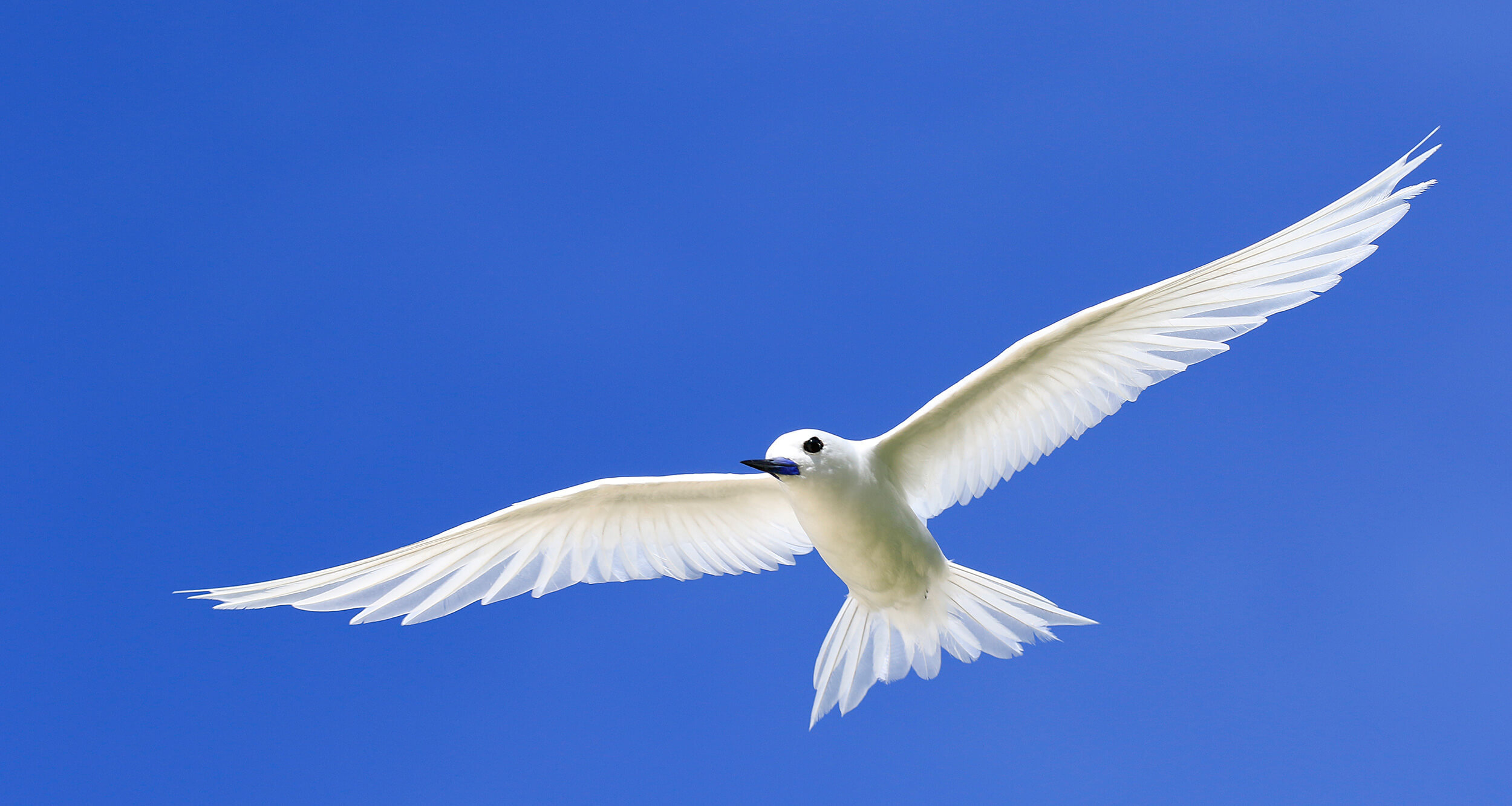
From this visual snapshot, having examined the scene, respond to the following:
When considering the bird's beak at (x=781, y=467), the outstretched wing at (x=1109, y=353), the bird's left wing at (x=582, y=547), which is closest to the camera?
the outstretched wing at (x=1109, y=353)

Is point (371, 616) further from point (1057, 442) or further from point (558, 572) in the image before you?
point (1057, 442)

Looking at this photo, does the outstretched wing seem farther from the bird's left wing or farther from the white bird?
the bird's left wing

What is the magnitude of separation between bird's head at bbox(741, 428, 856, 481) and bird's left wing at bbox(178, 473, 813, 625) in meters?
1.05

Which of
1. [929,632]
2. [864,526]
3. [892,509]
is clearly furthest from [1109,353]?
[929,632]

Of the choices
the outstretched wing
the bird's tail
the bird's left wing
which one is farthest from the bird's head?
the bird's tail

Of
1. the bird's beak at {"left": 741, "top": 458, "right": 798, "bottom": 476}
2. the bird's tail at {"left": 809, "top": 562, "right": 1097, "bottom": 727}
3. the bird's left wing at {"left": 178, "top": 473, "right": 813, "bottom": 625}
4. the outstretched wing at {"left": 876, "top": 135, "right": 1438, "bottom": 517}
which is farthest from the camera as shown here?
the bird's left wing at {"left": 178, "top": 473, "right": 813, "bottom": 625}

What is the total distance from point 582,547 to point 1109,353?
4.68 meters

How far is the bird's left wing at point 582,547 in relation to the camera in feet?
34.0

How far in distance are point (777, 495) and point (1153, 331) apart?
11.1 feet

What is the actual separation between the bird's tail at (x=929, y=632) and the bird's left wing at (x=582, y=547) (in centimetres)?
91

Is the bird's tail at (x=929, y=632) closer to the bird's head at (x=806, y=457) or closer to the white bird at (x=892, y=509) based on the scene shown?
the white bird at (x=892, y=509)

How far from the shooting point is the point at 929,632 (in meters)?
10.3

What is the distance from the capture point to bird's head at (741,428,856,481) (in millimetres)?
9375

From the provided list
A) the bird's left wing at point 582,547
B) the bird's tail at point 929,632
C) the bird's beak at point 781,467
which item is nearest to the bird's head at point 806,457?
the bird's beak at point 781,467
